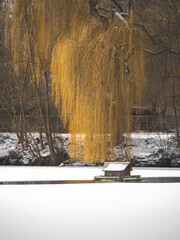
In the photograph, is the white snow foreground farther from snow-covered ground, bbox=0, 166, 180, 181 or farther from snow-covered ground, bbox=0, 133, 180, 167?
snow-covered ground, bbox=0, 133, 180, 167

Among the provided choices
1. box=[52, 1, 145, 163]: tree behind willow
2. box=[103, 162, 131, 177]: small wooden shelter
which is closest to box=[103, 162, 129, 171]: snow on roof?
box=[103, 162, 131, 177]: small wooden shelter

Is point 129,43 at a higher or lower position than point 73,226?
higher

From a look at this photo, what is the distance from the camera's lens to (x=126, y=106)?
416 centimetres

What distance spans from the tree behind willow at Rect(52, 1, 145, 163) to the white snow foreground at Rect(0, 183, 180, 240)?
1.22 metres

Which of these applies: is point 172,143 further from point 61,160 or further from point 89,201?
point 89,201

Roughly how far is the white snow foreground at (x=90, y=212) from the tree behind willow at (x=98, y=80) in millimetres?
1218

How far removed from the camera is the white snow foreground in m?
2.02

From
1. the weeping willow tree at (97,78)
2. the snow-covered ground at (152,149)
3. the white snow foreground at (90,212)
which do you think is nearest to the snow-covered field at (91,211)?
the white snow foreground at (90,212)

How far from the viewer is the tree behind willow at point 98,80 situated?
402cm

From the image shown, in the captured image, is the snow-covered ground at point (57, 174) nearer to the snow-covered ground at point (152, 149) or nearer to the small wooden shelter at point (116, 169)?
the small wooden shelter at point (116, 169)

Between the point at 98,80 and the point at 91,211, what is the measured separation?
1911 millimetres

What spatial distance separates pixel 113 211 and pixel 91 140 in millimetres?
1811

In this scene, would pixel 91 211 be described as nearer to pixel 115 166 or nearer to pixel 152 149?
pixel 115 166

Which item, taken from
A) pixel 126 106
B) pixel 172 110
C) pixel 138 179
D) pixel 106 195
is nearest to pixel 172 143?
pixel 172 110
